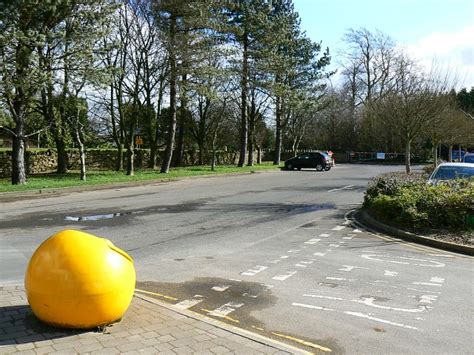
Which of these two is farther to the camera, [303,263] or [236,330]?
[303,263]

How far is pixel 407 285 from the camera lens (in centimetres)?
680

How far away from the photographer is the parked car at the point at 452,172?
14477mm

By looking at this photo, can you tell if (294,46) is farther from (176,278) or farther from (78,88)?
(176,278)

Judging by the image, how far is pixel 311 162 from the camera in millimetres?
41469

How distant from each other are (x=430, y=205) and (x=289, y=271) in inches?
208

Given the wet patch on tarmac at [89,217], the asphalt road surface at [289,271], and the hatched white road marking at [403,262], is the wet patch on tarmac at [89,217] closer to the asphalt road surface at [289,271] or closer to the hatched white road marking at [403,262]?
the asphalt road surface at [289,271]

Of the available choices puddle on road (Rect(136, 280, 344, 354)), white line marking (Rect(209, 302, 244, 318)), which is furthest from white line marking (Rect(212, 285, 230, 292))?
white line marking (Rect(209, 302, 244, 318))

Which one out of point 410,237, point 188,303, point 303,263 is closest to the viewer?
point 188,303

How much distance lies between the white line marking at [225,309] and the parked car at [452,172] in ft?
33.7

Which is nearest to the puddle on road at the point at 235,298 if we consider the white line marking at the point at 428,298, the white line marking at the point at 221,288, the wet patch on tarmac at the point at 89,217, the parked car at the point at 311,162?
the white line marking at the point at 221,288

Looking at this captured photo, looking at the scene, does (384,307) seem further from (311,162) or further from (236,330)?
(311,162)

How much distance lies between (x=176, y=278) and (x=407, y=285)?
3338mm

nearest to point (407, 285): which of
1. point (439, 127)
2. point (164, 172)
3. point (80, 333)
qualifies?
point (80, 333)

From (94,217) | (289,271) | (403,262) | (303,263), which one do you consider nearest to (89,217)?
(94,217)
